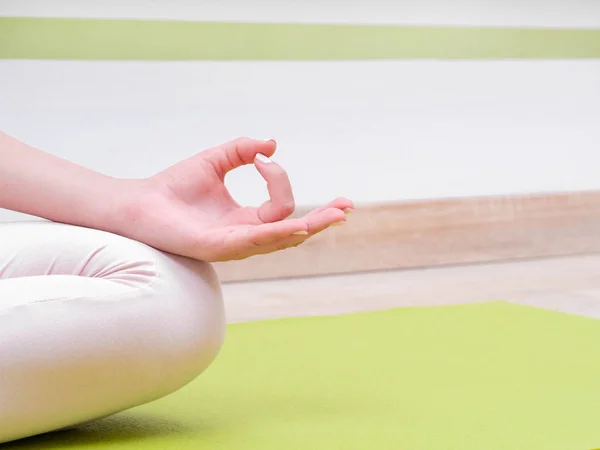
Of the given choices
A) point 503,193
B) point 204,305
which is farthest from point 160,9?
point 204,305

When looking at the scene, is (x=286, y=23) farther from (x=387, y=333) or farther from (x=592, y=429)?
(x=592, y=429)

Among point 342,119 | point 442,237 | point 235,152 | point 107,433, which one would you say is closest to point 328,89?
point 342,119

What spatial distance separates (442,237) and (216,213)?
7.35 feet

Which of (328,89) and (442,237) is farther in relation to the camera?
(442,237)

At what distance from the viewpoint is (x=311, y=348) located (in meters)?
1.81

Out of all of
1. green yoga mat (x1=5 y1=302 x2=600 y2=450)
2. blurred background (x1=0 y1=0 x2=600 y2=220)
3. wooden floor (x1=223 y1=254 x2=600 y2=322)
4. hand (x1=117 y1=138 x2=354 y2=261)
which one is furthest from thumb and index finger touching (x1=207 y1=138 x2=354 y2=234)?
blurred background (x1=0 y1=0 x2=600 y2=220)

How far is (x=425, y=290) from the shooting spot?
8.91 ft

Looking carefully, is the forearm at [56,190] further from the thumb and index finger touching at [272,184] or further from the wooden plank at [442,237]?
the wooden plank at [442,237]

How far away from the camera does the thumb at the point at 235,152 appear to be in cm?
114

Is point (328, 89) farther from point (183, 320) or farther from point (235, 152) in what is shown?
point (183, 320)

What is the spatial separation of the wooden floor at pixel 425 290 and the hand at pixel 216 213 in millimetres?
1143

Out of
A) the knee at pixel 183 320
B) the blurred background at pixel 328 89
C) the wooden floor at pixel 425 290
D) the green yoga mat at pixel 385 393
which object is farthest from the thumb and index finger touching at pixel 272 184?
the blurred background at pixel 328 89

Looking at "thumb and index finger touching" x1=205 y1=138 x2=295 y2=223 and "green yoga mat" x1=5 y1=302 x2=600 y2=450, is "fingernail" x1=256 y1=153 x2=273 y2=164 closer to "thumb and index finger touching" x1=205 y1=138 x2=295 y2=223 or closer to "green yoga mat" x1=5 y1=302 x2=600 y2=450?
"thumb and index finger touching" x1=205 y1=138 x2=295 y2=223

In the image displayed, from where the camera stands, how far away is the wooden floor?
7.94 ft
